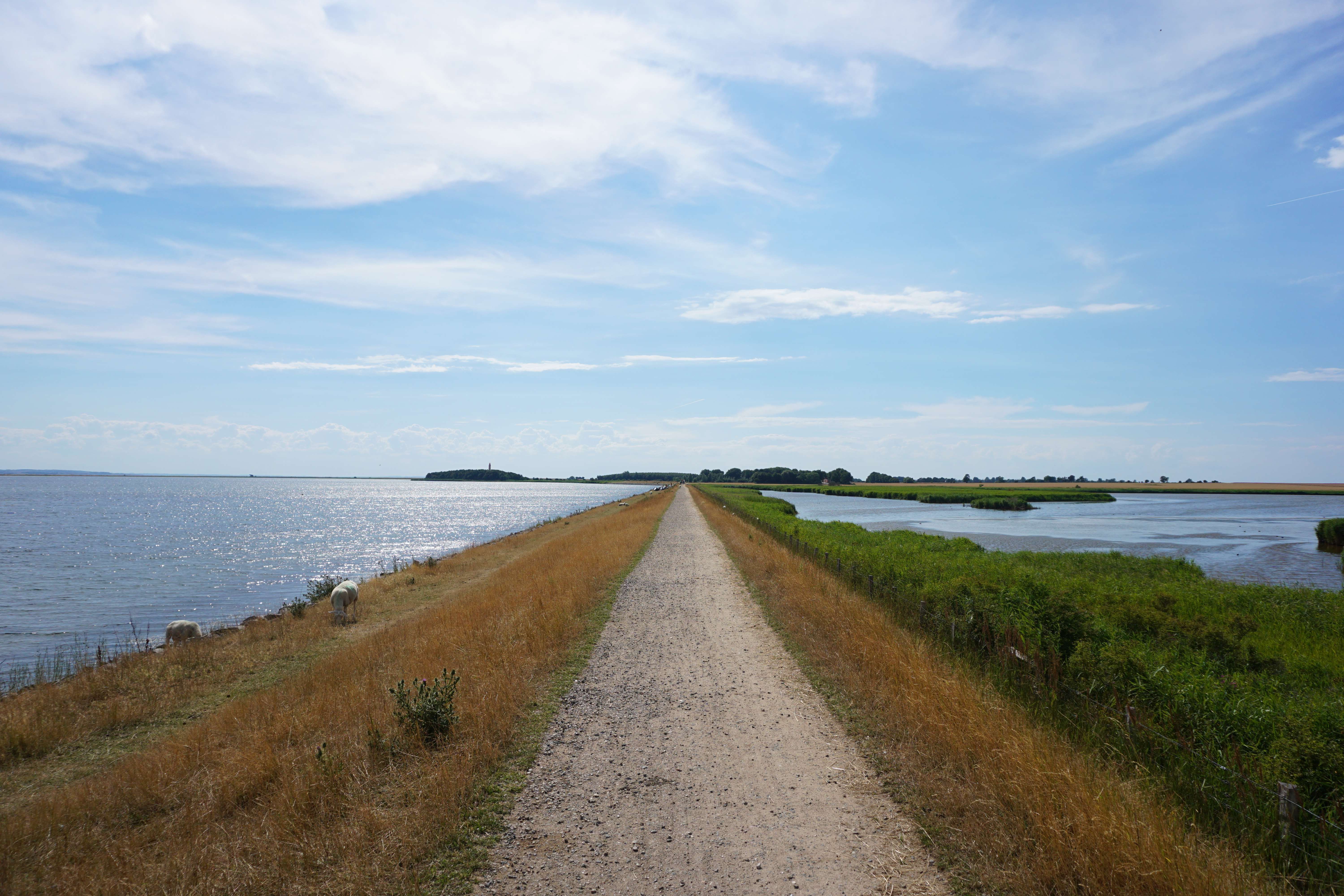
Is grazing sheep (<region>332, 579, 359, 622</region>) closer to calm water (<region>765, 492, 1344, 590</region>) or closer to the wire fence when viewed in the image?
the wire fence

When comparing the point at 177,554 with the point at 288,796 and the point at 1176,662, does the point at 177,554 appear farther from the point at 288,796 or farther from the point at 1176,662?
the point at 1176,662

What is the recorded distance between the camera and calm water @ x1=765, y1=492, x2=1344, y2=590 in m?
31.5

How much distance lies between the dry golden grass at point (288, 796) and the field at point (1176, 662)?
6546 mm

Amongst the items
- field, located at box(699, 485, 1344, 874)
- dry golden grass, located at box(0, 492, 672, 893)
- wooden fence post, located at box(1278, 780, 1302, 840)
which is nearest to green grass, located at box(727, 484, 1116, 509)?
field, located at box(699, 485, 1344, 874)

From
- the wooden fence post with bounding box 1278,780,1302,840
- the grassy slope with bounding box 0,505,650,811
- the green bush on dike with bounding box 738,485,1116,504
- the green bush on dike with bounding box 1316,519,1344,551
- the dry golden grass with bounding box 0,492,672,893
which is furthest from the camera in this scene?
the green bush on dike with bounding box 738,485,1116,504

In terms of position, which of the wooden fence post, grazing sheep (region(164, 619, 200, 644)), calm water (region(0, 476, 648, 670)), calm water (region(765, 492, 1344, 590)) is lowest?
calm water (region(0, 476, 648, 670))

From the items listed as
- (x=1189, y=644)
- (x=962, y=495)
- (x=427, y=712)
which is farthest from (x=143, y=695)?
(x=962, y=495)

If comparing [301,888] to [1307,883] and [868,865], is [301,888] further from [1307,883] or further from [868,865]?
[1307,883]

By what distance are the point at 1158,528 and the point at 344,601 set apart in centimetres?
6161

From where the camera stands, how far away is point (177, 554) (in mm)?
42531

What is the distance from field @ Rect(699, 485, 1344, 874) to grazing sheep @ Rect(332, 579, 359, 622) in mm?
14142

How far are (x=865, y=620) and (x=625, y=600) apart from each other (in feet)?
23.7

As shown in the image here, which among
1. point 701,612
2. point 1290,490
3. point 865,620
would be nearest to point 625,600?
point 701,612

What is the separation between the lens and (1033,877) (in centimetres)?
470
